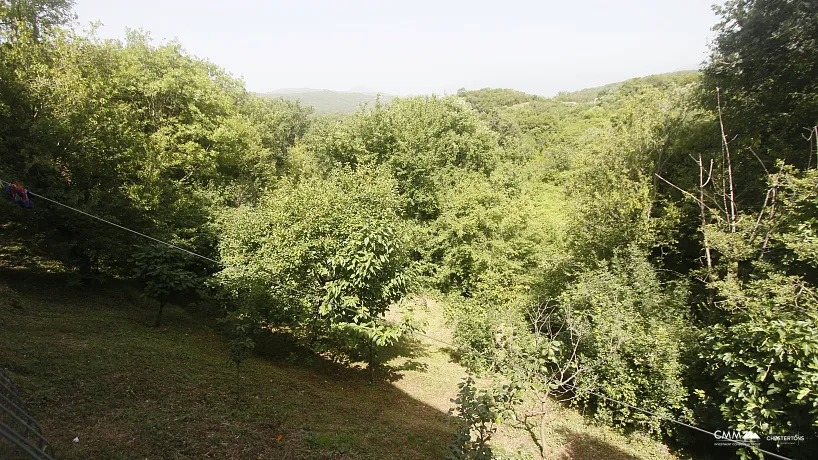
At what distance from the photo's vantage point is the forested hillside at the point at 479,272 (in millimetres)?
7371

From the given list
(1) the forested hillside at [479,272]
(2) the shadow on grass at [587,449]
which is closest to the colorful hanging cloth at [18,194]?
(1) the forested hillside at [479,272]

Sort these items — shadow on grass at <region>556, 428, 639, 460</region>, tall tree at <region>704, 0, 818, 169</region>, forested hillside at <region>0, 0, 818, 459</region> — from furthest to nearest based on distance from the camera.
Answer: tall tree at <region>704, 0, 818, 169</region>, shadow on grass at <region>556, 428, 639, 460</region>, forested hillside at <region>0, 0, 818, 459</region>

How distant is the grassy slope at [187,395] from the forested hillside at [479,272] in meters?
0.09

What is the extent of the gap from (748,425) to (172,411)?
11.4 meters

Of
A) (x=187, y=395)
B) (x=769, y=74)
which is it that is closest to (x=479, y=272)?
(x=769, y=74)

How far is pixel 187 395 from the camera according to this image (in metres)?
7.57

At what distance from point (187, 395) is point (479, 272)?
13815 mm

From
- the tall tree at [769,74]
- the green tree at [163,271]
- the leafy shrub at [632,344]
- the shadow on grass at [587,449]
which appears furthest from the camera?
the tall tree at [769,74]

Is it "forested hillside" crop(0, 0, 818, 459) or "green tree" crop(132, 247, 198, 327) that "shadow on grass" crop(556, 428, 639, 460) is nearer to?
"forested hillside" crop(0, 0, 818, 459)

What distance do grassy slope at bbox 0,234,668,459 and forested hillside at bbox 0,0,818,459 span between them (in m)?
0.09

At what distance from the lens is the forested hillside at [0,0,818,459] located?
290 inches

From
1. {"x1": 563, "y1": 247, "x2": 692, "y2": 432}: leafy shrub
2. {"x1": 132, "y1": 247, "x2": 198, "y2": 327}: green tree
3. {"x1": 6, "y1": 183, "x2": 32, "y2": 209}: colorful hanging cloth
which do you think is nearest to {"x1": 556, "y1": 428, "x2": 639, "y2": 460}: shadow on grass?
{"x1": 563, "y1": 247, "x2": 692, "y2": 432}: leafy shrub

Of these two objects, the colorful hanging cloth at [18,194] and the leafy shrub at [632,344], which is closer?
the colorful hanging cloth at [18,194]

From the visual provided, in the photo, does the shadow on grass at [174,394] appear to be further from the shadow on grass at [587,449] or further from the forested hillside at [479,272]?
the shadow on grass at [587,449]
